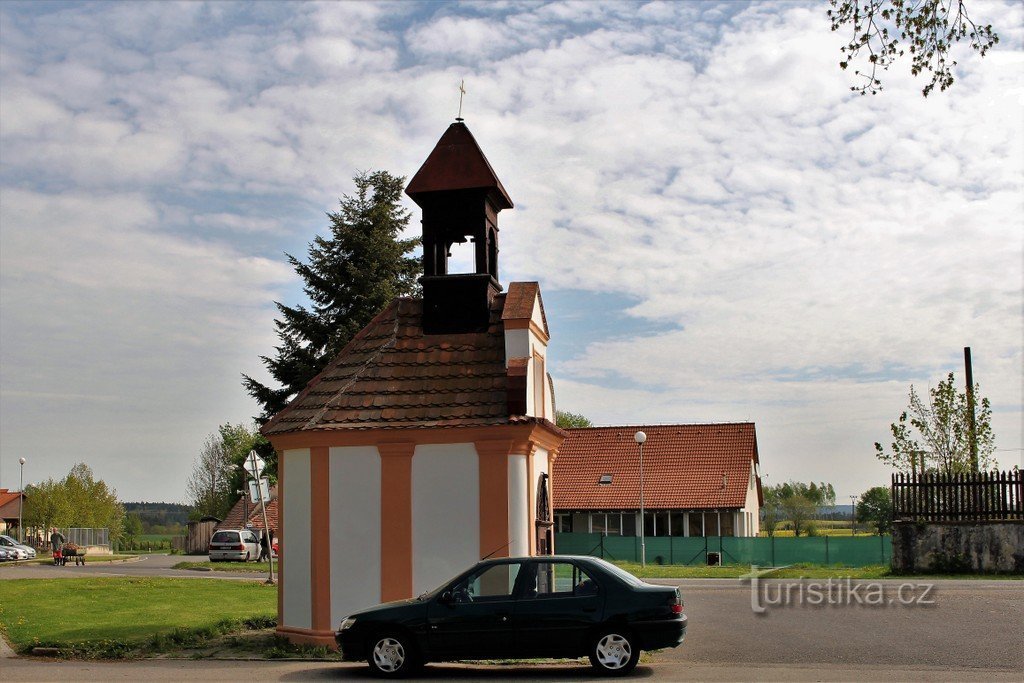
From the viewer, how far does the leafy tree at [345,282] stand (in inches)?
1409

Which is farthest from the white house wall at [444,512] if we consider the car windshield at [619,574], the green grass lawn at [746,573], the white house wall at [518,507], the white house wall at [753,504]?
the white house wall at [753,504]

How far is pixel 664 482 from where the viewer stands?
45031 millimetres

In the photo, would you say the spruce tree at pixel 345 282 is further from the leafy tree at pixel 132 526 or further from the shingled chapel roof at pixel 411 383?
the leafy tree at pixel 132 526

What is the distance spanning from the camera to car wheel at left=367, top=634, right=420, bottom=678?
42.2ft

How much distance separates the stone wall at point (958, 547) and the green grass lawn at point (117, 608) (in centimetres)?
1611

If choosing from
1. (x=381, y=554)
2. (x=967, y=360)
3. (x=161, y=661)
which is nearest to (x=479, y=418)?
(x=381, y=554)

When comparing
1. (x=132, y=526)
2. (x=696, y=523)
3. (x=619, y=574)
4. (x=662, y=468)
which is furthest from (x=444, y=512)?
(x=132, y=526)

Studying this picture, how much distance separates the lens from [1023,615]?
57.8 ft

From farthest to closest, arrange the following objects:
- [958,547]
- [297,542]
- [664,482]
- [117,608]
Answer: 1. [664,482]
2. [958,547]
3. [117,608]
4. [297,542]

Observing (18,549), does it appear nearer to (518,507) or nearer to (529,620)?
(518,507)

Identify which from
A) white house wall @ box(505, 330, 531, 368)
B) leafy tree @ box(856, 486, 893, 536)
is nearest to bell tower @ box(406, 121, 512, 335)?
white house wall @ box(505, 330, 531, 368)

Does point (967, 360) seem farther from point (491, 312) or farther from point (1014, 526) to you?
point (491, 312)

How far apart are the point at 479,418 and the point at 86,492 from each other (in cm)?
7028

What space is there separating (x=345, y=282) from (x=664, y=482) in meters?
17.0
